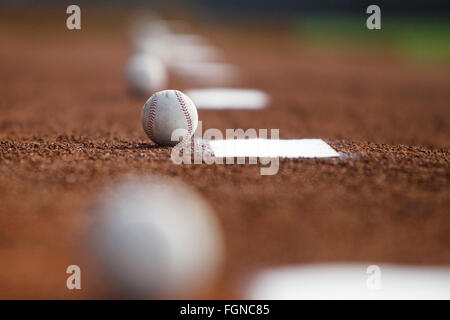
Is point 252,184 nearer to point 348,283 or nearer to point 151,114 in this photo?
point 151,114

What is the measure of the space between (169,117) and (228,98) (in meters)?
5.36

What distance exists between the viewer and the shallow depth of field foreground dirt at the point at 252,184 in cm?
363

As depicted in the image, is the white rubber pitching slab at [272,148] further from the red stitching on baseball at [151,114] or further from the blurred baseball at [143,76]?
the blurred baseball at [143,76]

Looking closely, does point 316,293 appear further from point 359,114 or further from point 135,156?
point 359,114

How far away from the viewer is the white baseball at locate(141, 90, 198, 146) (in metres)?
5.56

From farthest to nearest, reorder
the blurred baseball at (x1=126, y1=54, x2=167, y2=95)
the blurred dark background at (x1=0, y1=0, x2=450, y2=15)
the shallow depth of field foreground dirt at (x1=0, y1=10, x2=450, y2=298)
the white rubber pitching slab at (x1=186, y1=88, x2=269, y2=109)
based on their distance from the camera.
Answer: the blurred dark background at (x1=0, y1=0, x2=450, y2=15)
the blurred baseball at (x1=126, y1=54, x2=167, y2=95)
the white rubber pitching slab at (x1=186, y1=88, x2=269, y2=109)
the shallow depth of field foreground dirt at (x1=0, y1=10, x2=450, y2=298)

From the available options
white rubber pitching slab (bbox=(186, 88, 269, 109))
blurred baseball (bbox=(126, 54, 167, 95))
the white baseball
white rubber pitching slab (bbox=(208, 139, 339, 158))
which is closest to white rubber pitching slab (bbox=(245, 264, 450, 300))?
white rubber pitching slab (bbox=(208, 139, 339, 158))

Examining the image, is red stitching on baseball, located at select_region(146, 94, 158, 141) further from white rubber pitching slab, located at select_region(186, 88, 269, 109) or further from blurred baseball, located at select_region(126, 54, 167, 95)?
blurred baseball, located at select_region(126, 54, 167, 95)

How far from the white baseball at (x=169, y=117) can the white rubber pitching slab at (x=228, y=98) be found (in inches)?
156

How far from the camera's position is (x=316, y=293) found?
3186 millimetres

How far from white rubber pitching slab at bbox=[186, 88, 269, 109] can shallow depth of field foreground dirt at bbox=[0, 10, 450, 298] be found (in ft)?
1.64

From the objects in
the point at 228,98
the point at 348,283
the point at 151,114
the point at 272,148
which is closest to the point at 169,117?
the point at 151,114

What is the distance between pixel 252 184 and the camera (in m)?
4.87

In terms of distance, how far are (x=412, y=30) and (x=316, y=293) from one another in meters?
29.7
